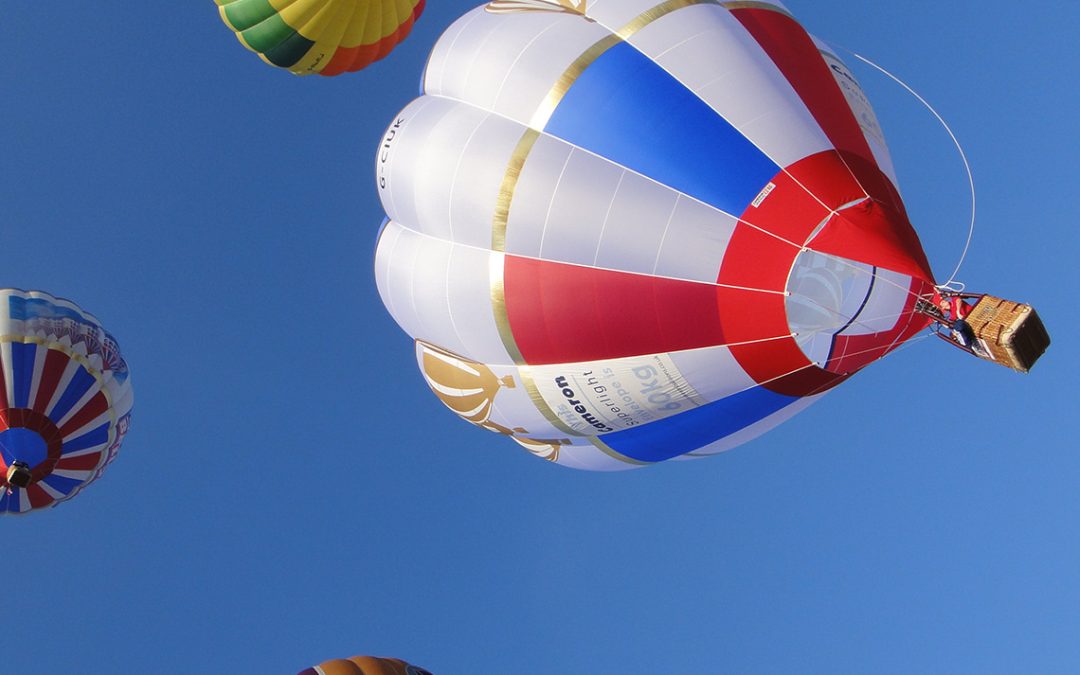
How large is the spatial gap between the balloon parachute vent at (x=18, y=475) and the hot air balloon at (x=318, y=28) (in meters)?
6.60

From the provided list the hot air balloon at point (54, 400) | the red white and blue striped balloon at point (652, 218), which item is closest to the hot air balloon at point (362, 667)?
the red white and blue striped balloon at point (652, 218)

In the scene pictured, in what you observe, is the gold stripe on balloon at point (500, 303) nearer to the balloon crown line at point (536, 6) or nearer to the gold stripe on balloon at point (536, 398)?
the gold stripe on balloon at point (536, 398)

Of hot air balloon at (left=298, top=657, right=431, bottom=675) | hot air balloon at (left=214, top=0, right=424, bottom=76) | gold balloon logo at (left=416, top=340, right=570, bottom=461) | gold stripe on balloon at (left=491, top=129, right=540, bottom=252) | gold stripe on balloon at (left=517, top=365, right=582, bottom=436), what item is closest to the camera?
gold stripe on balloon at (left=491, top=129, right=540, bottom=252)

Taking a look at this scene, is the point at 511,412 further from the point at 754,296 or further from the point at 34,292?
the point at 34,292

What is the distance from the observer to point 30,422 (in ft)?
42.5

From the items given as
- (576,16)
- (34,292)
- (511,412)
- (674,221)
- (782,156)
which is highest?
(576,16)

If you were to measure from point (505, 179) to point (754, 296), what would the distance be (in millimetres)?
2808

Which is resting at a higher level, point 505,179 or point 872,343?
point 505,179

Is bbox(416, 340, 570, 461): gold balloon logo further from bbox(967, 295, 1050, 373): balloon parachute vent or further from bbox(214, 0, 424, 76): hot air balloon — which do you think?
bbox(967, 295, 1050, 373): balloon parachute vent

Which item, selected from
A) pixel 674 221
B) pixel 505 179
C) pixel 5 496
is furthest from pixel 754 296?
pixel 5 496

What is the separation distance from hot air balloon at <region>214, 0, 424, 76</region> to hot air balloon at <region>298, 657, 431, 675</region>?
336 inches

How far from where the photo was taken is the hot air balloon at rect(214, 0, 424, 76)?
1373cm

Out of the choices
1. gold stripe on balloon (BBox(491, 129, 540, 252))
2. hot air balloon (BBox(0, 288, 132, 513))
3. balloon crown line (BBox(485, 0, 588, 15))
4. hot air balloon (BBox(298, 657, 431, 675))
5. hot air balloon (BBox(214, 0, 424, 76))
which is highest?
hot air balloon (BBox(214, 0, 424, 76))

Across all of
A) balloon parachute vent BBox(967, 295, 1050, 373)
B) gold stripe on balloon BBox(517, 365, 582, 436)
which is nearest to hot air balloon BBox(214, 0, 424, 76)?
gold stripe on balloon BBox(517, 365, 582, 436)
